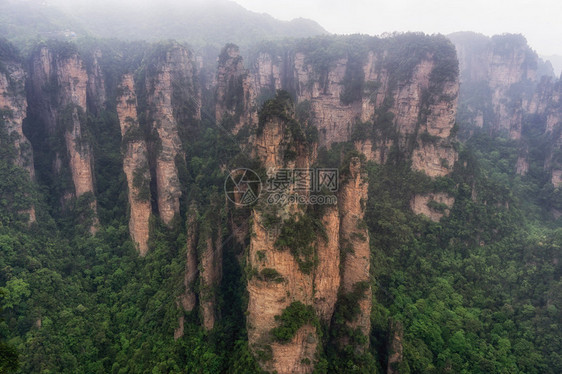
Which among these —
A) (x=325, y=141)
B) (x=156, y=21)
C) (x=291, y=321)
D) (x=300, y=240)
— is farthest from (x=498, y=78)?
(x=156, y=21)

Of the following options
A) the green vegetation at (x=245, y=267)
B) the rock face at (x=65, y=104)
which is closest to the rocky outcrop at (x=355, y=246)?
the green vegetation at (x=245, y=267)

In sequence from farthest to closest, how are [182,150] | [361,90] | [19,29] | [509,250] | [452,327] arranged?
[19,29]
[361,90]
[182,150]
[509,250]
[452,327]

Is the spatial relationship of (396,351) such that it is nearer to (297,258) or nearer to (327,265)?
(327,265)

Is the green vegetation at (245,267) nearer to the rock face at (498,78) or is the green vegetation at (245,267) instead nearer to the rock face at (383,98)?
the rock face at (383,98)

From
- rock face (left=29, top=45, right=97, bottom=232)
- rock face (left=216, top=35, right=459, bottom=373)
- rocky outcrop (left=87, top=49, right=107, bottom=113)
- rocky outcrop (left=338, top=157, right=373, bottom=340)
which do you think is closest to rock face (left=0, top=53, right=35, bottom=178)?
rock face (left=29, top=45, right=97, bottom=232)

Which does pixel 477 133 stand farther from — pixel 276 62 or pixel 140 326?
pixel 140 326

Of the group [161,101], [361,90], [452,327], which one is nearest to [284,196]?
[452,327]

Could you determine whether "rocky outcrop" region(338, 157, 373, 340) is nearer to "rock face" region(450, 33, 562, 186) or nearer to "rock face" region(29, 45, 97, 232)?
"rock face" region(29, 45, 97, 232)
